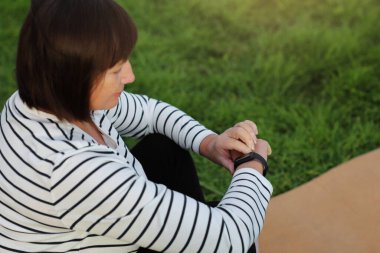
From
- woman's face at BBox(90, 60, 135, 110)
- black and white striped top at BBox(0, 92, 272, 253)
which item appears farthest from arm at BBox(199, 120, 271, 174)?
woman's face at BBox(90, 60, 135, 110)

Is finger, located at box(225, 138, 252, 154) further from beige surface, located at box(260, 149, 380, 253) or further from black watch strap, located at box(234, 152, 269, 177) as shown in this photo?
beige surface, located at box(260, 149, 380, 253)

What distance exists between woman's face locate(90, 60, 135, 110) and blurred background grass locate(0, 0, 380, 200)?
1441 mm

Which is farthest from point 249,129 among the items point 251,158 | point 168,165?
point 168,165

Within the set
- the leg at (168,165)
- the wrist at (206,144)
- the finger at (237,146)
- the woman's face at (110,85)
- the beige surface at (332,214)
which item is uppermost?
the woman's face at (110,85)

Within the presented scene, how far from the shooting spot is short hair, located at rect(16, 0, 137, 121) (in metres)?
1.29

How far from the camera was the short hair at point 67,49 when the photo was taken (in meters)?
1.29

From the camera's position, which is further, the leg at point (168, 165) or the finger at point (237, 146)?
the leg at point (168, 165)

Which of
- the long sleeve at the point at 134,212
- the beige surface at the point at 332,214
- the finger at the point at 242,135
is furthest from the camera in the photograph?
the beige surface at the point at 332,214

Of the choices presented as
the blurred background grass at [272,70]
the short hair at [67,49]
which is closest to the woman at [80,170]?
the short hair at [67,49]

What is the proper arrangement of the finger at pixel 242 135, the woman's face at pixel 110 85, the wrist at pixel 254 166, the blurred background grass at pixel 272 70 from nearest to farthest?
the woman's face at pixel 110 85, the wrist at pixel 254 166, the finger at pixel 242 135, the blurred background grass at pixel 272 70

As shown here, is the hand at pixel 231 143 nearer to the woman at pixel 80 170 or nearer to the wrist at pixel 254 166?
the wrist at pixel 254 166

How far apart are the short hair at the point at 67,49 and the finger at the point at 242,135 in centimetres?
55

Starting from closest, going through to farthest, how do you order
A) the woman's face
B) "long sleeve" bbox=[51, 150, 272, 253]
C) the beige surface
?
"long sleeve" bbox=[51, 150, 272, 253] < the woman's face < the beige surface

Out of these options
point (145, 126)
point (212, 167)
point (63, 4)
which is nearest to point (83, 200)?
point (63, 4)
